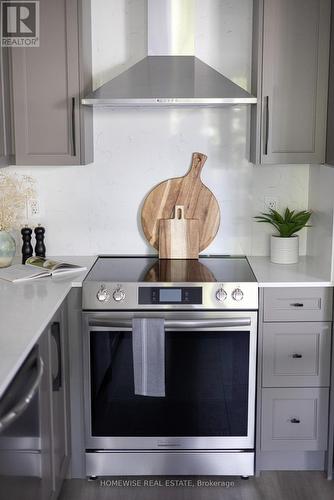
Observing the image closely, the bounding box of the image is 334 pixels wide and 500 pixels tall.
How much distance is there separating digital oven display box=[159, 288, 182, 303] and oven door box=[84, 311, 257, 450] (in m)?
0.07

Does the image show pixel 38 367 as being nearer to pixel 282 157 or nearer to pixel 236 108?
pixel 282 157

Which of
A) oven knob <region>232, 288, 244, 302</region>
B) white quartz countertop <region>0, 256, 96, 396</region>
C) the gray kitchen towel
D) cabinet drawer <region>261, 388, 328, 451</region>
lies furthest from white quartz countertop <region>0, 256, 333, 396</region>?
cabinet drawer <region>261, 388, 328, 451</region>

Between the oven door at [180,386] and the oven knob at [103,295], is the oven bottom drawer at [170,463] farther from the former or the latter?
the oven knob at [103,295]

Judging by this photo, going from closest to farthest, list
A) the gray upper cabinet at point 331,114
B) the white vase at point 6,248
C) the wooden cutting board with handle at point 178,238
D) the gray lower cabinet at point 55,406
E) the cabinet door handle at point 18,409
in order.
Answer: the cabinet door handle at point 18,409 < the gray lower cabinet at point 55,406 < the gray upper cabinet at point 331,114 < the white vase at point 6,248 < the wooden cutting board with handle at point 178,238

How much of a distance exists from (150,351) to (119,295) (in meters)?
0.28

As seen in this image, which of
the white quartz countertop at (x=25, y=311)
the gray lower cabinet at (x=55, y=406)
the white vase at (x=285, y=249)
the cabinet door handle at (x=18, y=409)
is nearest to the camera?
the cabinet door handle at (x=18, y=409)

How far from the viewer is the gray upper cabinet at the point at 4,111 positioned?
3004 millimetres

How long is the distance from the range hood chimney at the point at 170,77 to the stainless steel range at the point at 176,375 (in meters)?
0.79

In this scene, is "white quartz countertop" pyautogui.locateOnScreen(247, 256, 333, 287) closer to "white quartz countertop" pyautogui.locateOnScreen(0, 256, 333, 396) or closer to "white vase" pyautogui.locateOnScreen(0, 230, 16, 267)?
"white quartz countertop" pyautogui.locateOnScreen(0, 256, 333, 396)

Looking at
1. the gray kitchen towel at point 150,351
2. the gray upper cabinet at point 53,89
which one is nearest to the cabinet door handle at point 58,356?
the gray kitchen towel at point 150,351

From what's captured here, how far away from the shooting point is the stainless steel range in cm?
298

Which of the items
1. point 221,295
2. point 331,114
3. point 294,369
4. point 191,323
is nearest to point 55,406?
point 191,323

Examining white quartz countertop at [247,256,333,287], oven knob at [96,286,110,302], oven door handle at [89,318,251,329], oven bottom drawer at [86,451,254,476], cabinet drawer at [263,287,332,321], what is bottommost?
oven bottom drawer at [86,451,254,476]

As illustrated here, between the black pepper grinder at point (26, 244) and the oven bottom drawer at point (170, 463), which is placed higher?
the black pepper grinder at point (26, 244)
